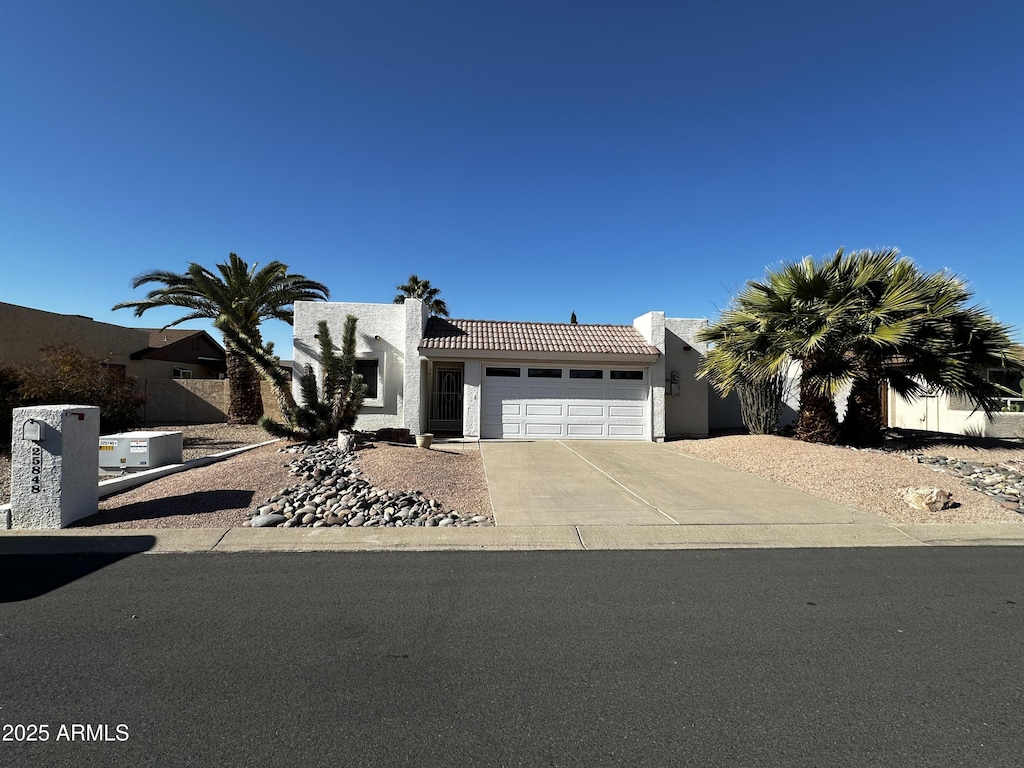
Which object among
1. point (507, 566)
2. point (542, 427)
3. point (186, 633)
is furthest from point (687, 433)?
point (186, 633)

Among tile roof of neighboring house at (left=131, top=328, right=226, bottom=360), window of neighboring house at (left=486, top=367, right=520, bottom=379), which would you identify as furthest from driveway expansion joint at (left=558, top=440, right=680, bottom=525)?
tile roof of neighboring house at (left=131, top=328, right=226, bottom=360)

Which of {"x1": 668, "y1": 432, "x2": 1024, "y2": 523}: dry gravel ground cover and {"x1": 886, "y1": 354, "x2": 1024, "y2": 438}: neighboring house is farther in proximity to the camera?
{"x1": 886, "y1": 354, "x2": 1024, "y2": 438}: neighboring house

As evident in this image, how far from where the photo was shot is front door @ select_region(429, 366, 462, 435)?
17266mm

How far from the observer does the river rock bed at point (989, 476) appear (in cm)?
841

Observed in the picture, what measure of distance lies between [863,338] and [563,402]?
751 cm

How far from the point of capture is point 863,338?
37.8 feet

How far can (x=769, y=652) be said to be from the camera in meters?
3.64

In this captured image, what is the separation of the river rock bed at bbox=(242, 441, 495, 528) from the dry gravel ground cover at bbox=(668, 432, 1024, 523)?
20.1 feet

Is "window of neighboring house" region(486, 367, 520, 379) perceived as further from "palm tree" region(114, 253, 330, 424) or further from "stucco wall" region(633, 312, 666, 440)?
"palm tree" region(114, 253, 330, 424)

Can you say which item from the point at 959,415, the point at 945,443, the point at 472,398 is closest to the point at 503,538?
the point at 472,398

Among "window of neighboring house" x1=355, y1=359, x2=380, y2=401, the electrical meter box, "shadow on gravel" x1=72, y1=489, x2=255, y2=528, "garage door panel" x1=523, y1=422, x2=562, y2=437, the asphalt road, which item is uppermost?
"window of neighboring house" x1=355, y1=359, x2=380, y2=401

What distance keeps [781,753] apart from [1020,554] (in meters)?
5.74

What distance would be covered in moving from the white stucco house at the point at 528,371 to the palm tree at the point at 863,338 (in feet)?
10.7

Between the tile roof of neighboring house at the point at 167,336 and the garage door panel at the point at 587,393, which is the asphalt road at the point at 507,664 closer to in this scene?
the garage door panel at the point at 587,393
